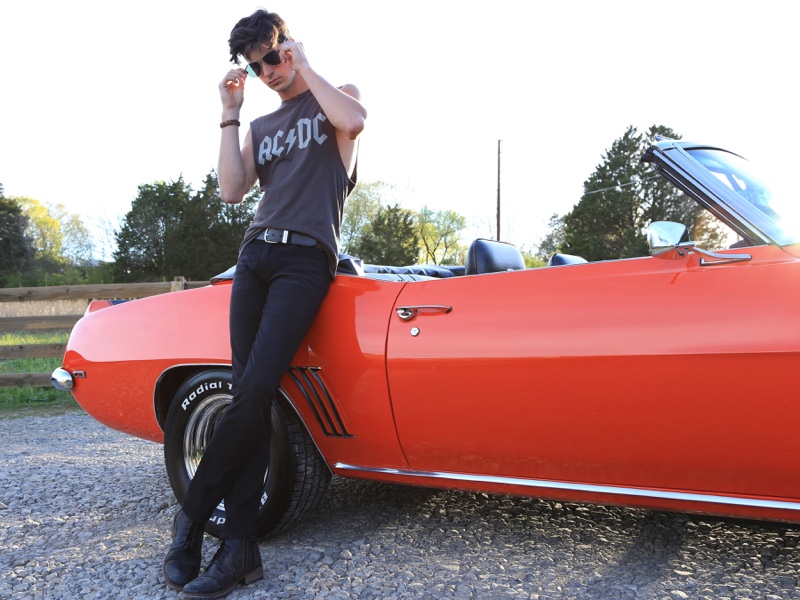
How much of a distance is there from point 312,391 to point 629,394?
3.79ft

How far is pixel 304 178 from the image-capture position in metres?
2.57

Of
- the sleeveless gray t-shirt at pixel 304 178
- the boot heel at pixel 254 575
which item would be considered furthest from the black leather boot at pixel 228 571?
the sleeveless gray t-shirt at pixel 304 178

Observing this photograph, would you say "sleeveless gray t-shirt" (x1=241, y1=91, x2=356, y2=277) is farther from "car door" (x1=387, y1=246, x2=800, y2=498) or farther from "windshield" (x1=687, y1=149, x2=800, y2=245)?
"windshield" (x1=687, y1=149, x2=800, y2=245)

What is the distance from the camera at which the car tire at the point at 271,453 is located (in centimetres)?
273

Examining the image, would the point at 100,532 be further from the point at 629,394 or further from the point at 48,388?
the point at 48,388

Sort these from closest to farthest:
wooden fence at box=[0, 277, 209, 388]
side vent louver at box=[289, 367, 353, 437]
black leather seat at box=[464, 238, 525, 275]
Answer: side vent louver at box=[289, 367, 353, 437]
black leather seat at box=[464, 238, 525, 275]
wooden fence at box=[0, 277, 209, 388]

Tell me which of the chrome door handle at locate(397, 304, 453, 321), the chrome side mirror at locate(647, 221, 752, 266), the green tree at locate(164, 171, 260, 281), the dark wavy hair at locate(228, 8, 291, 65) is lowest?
the chrome door handle at locate(397, 304, 453, 321)

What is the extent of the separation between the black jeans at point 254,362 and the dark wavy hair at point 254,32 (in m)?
0.68

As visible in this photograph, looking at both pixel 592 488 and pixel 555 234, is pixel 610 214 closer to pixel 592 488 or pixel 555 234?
pixel 555 234

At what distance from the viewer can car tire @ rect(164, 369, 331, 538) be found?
8.95 ft

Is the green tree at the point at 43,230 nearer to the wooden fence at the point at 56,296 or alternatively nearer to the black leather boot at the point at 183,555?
the wooden fence at the point at 56,296

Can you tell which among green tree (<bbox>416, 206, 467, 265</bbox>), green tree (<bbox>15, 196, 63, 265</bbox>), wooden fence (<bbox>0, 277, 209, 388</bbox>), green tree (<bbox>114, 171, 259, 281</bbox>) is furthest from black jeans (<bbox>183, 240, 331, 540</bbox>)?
green tree (<bbox>15, 196, 63, 265</bbox>)

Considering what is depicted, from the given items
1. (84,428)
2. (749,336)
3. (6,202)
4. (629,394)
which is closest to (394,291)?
(629,394)

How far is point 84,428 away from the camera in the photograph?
5.69m
